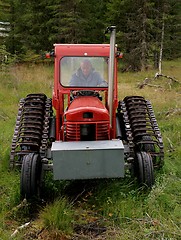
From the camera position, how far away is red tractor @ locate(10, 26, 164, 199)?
5.22 m

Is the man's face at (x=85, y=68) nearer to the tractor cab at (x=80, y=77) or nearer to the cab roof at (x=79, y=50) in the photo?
the tractor cab at (x=80, y=77)

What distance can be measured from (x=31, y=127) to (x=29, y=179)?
1349 mm

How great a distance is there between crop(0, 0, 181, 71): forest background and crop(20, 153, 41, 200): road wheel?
17.1 m

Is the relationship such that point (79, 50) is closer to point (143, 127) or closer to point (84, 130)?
point (84, 130)

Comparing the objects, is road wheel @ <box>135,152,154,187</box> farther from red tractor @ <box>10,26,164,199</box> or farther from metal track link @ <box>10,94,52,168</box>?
metal track link @ <box>10,94,52,168</box>

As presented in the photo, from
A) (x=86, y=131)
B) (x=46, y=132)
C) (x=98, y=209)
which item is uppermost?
(x=86, y=131)

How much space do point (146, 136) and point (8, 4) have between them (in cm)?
2121

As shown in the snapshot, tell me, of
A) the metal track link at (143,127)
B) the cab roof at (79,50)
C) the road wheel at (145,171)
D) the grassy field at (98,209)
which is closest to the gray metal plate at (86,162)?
the grassy field at (98,209)

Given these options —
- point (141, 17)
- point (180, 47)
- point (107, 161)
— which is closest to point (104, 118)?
point (107, 161)

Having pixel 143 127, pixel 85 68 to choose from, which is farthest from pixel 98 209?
pixel 85 68

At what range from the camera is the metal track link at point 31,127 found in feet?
20.6

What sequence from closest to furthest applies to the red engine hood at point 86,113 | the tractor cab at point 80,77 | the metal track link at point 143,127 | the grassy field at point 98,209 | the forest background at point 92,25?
the grassy field at point 98,209 < the red engine hood at point 86,113 < the metal track link at point 143,127 < the tractor cab at point 80,77 < the forest background at point 92,25

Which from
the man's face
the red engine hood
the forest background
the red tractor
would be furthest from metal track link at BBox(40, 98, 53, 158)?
the forest background

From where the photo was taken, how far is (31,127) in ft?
21.7
